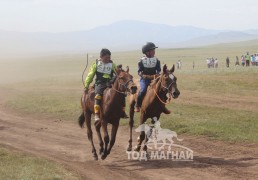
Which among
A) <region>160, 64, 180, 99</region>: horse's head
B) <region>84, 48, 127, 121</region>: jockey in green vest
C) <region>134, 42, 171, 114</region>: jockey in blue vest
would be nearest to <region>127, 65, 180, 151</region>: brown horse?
<region>160, 64, 180, 99</region>: horse's head

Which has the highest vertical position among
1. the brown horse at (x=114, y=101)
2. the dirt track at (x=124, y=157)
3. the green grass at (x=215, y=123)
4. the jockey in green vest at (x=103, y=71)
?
the jockey in green vest at (x=103, y=71)

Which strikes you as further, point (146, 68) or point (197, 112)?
point (197, 112)

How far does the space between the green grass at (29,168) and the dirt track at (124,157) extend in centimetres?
53

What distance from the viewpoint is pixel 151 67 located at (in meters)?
14.6

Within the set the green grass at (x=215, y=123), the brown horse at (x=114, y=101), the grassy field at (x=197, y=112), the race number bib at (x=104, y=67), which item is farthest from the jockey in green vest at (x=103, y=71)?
the green grass at (x=215, y=123)

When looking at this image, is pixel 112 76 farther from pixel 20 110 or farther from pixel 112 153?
pixel 20 110

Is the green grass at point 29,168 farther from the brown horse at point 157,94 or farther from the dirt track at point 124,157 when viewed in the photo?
the brown horse at point 157,94

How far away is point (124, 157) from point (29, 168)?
358 cm

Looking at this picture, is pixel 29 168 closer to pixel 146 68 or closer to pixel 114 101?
pixel 114 101

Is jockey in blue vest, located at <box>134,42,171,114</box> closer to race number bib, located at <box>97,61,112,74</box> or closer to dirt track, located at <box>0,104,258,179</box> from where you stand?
race number bib, located at <box>97,61,112,74</box>

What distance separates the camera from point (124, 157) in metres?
14.3

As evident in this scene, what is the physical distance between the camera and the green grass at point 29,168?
1142 centimetres

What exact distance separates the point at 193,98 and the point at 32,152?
16.5 meters

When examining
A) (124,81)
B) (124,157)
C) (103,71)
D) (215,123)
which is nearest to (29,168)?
(124,157)
